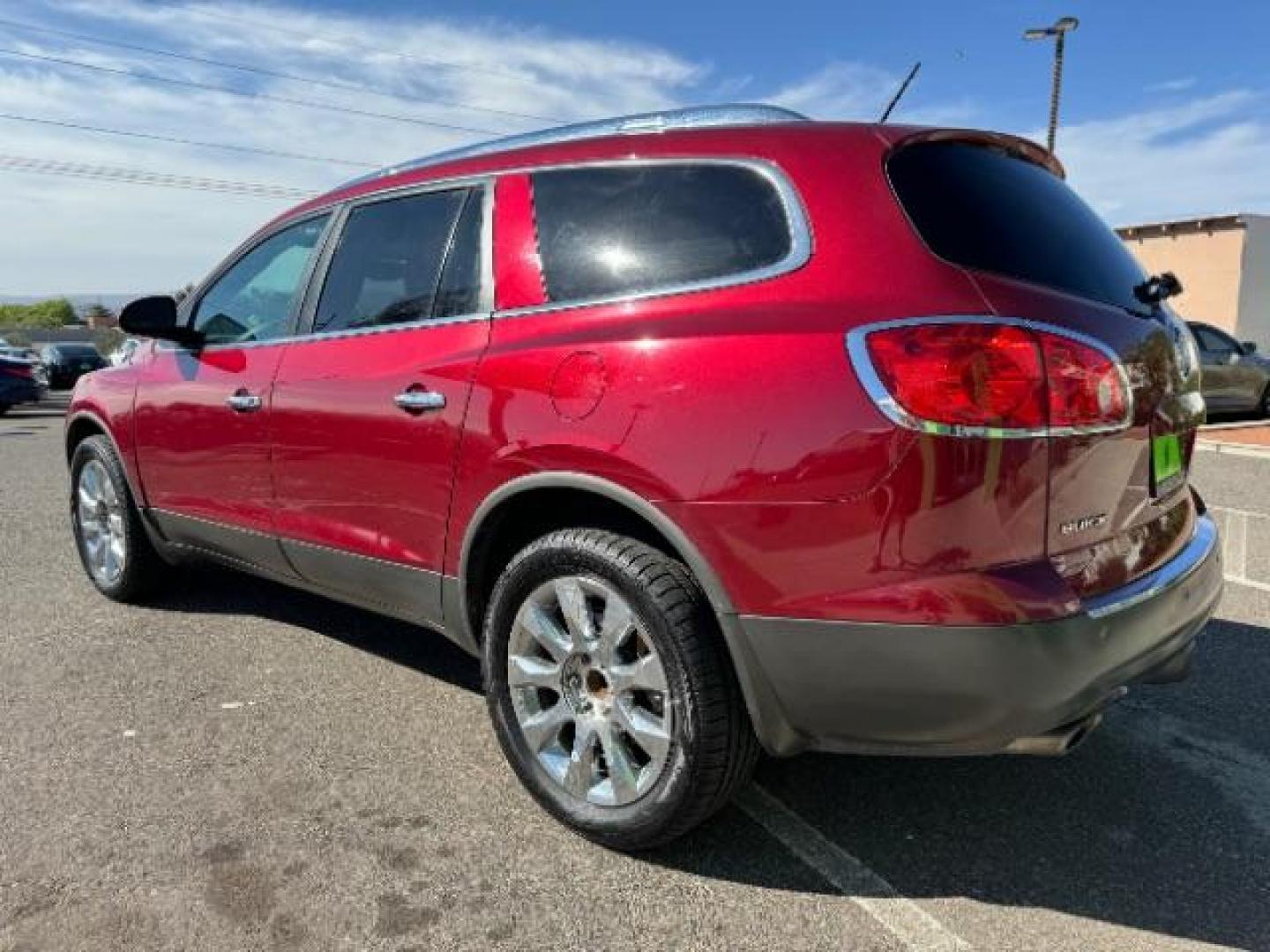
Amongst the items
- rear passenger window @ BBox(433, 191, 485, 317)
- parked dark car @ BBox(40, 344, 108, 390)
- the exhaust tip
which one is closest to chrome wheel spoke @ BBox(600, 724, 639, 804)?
the exhaust tip

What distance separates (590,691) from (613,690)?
12 cm

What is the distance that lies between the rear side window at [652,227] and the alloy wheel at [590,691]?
81 centimetres

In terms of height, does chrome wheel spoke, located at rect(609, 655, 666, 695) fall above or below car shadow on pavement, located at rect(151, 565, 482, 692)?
above

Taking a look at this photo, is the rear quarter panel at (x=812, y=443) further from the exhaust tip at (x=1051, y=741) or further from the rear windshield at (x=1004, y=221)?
the exhaust tip at (x=1051, y=741)

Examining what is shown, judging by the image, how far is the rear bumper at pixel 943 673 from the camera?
210 cm

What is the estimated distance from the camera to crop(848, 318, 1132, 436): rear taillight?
2084mm

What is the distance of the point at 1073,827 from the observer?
108 inches

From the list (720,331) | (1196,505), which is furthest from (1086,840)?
(720,331)

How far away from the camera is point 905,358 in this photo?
83.4 inches

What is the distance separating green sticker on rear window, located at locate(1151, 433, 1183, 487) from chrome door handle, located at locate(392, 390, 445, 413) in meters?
1.88

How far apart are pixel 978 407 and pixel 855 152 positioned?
0.73m

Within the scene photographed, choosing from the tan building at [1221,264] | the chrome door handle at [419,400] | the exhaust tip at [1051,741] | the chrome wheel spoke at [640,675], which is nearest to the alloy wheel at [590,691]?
the chrome wheel spoke at [640,675]

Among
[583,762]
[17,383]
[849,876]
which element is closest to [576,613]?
[583,762]

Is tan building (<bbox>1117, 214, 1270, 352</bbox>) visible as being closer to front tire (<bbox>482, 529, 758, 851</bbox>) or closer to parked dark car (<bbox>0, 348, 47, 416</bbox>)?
parked dark car (<bbox>0, 348, 47, 416</bbox>)
